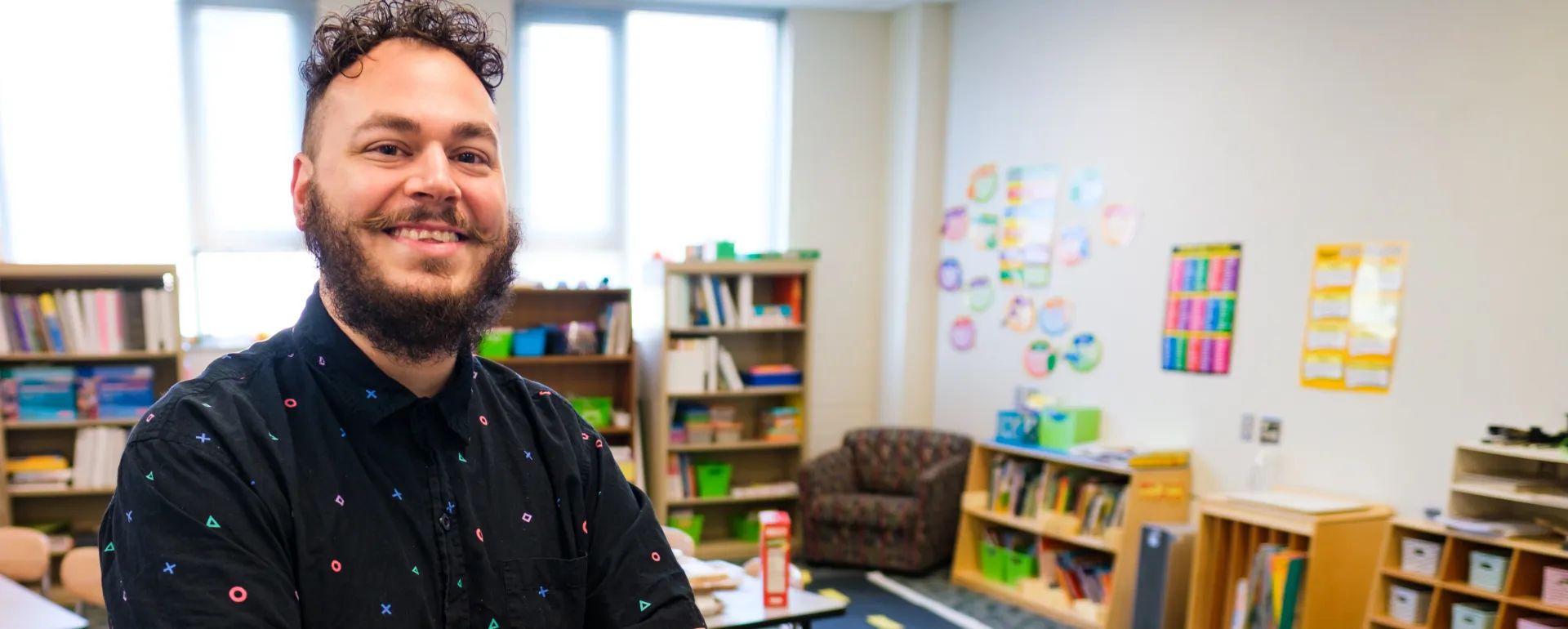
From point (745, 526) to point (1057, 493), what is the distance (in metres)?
1.87

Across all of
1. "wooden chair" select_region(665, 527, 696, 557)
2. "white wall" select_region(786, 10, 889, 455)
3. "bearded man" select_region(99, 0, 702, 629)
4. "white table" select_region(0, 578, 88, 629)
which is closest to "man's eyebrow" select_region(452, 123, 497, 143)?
"bearded man" select_region(99, 0, 702, 629)

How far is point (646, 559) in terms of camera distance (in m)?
1.24

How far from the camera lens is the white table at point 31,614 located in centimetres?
235

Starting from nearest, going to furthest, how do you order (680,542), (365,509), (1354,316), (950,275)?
1. (365,509)
2. (680,542)
3. (1354,316)
4. (950,275)

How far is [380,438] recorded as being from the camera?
1.07m

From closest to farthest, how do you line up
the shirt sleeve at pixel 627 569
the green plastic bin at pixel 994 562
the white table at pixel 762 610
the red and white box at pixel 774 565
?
the shirt sleeve at pixel 627 569 → the white table at pixel 762 610 → the red and white box at pixel 774 565 → the green plastic bin at pixel 994 562

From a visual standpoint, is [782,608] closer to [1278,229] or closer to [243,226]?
[1278,229]

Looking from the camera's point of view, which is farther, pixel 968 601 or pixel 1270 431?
pixel 968 601

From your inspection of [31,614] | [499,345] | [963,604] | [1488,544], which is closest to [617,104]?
[499,345]

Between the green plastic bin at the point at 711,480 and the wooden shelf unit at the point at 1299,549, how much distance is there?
2517mm

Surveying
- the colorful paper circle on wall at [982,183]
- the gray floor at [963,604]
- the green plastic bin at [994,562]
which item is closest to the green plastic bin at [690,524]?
the gray floor at [963,604]

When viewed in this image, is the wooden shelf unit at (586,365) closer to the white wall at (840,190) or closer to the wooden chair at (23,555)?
the white wall at (840,190)

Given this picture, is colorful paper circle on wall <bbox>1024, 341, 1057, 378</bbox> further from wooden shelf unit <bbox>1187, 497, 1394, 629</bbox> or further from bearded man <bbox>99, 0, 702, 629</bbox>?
bearded man <bbox>99, 0, 702, 629</bbox>

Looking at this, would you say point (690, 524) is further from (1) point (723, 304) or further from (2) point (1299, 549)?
(2) point (1299, 549)
